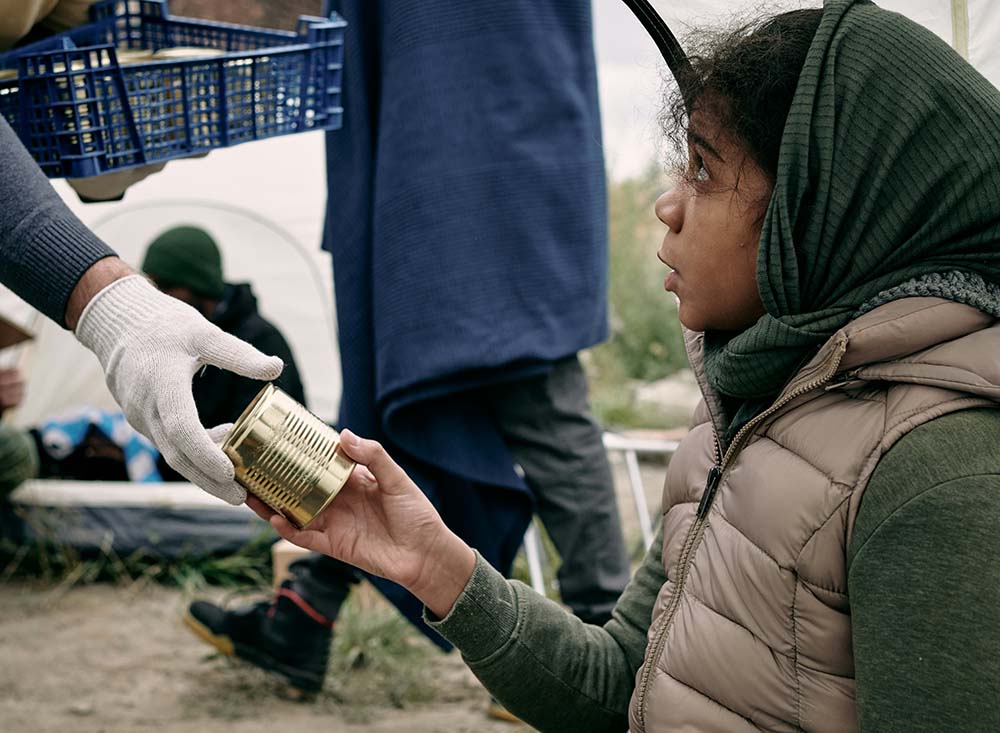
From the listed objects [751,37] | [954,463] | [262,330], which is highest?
[751,37]

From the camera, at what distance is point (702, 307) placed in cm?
142

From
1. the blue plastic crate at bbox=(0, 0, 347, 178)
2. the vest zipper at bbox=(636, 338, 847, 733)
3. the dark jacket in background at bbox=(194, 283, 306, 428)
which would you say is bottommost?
the dark jacket in background at bbox=(194, 283, 306, 428)

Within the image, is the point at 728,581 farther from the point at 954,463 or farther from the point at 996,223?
the point at 996,223

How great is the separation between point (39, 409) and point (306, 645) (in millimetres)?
2612

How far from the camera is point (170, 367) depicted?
58.0 inches

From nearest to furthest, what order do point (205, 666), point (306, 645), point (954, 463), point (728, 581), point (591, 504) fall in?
point (954, 463) → point (728, 581) → point (591, 504) → point (306, 645) → point (205, 666)

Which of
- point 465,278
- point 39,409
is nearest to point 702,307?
point 465,278

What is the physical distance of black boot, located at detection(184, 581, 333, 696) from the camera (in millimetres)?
3264

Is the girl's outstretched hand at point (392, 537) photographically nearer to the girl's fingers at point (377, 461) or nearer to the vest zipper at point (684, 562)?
the girl's fingers at point (377, 461)

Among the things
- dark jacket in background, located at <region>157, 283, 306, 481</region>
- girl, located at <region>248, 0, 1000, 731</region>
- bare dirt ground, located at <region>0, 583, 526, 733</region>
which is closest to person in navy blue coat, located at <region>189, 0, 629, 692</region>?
bare dirt ground, located at <region>0, 583, 526, 733</region>

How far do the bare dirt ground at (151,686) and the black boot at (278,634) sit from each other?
119 mm

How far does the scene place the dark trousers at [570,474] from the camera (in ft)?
9.14

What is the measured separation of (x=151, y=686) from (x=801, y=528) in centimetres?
276

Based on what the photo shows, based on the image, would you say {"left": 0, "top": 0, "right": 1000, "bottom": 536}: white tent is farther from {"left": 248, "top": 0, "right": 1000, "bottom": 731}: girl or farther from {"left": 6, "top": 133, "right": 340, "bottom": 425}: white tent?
{"left": 248, "top": 0, "right": 1000, "bottom": 731}: girl
